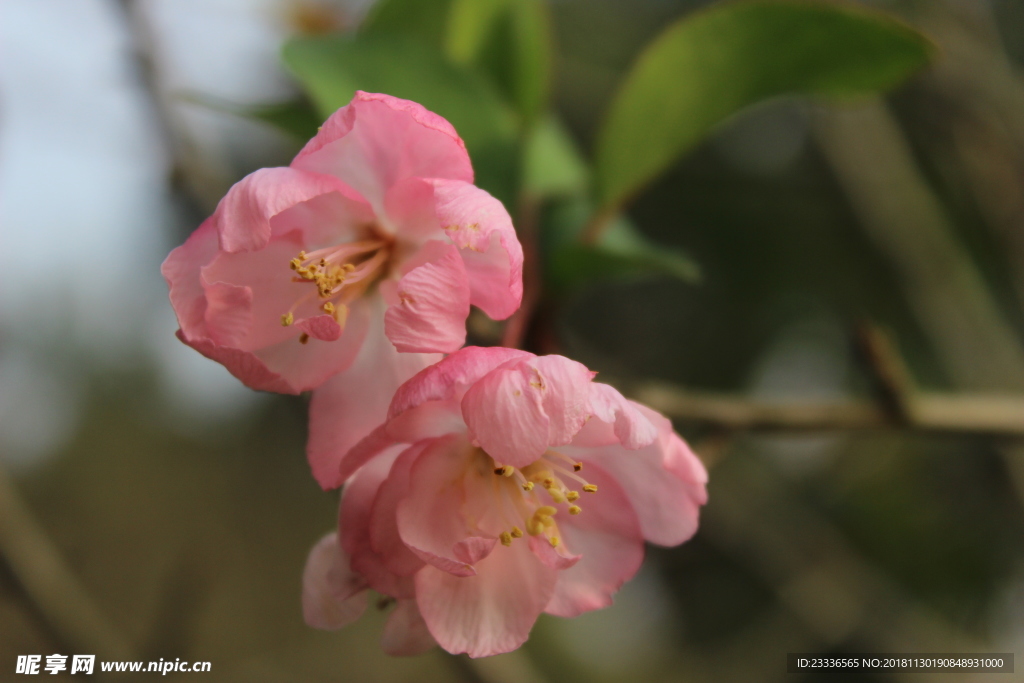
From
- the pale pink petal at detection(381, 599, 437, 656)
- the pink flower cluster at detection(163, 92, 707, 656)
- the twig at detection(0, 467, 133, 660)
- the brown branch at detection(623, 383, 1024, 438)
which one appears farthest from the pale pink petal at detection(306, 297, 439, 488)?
the twig at detection(0, 467, 133, 660)

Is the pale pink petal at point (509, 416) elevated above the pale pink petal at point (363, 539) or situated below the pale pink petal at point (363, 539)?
above

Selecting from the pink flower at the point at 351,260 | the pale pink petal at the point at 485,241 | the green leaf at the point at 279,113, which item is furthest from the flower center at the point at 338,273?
the green leaf at the point at 279,113

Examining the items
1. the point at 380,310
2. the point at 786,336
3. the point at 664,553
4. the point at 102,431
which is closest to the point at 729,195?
the point at 786,336

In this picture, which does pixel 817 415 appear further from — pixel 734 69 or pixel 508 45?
pixel 508 45

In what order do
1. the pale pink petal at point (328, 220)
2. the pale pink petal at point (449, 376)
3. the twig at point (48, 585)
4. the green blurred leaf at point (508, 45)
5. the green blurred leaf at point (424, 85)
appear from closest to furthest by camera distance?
the pale pink petal at point (449, 376) → the pale pink petal at point (328, 220) → the green blurred leaf at point (424, 85) → the green blurred leaf at point (508, 45) → the twig at point (48, 585)

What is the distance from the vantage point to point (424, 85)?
0.69 metres

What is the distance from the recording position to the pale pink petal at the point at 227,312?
1.36 ft

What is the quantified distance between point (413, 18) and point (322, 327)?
548 millimetres

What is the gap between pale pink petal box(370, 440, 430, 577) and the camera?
43cm

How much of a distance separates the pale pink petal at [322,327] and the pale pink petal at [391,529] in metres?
0.09

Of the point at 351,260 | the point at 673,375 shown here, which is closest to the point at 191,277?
the point at 351,260

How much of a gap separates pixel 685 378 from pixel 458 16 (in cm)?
370

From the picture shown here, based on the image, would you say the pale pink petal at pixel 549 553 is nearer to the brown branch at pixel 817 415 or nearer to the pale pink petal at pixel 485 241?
the pale pink petal at pixel 485 241

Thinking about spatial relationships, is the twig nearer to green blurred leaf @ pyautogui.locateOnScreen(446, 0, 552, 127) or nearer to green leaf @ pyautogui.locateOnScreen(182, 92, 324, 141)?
green leaf @ pyautogui.locateOnScreen(182, 92, 324, 141)
